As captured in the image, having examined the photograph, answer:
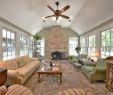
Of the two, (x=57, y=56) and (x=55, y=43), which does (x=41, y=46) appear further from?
(x=57, y=56)

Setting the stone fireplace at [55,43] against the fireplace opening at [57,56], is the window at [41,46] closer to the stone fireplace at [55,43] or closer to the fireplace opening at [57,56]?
the stone fireplace at [55,43]

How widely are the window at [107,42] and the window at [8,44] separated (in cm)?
459

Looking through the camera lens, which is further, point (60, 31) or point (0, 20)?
point (60, 31)

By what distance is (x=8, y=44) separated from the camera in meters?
6.95

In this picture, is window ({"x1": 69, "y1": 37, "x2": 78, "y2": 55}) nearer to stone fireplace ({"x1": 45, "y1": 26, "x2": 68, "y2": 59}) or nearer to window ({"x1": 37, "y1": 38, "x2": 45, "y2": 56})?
stone fireplace ({"x1": 45, "y1": 26, "x2": 68, "y2": 59})

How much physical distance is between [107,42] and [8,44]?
466 cm

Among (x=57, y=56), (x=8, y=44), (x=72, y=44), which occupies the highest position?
(x=72, y=44)

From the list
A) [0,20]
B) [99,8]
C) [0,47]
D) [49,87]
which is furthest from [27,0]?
[49,87]

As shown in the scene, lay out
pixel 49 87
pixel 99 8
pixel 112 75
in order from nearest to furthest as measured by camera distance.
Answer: pixel 112 75 → pixel 49 87 → pixel 99 8

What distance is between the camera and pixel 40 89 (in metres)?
4.71

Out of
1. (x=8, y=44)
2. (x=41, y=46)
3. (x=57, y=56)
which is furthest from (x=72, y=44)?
(x=8, y=44)

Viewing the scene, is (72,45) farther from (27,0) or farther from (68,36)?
(27,0)

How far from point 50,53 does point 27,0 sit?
8.59 metres

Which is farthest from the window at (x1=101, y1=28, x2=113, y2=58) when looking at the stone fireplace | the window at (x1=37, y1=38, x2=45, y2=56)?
the window at (x1=37, y1=38, x2=45, y2=56)
